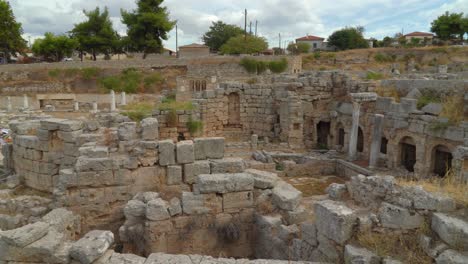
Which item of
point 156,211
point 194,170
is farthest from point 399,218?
point 194,170

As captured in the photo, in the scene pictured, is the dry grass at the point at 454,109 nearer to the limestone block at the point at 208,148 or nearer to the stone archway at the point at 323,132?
the stone archway at the point at 323,132

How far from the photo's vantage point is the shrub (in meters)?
33.3

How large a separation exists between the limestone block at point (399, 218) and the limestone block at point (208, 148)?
3.90 meters

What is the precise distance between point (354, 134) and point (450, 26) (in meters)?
42.7

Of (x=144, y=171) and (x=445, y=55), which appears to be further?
(x=445, y=55)

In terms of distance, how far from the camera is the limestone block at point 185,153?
733 centimetres

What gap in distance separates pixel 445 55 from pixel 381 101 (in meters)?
30.8

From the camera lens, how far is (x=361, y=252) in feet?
14.4

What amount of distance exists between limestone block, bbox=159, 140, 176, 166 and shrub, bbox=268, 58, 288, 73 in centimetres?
2729

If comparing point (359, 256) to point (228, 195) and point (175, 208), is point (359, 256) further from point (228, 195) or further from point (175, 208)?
point (175, 208)

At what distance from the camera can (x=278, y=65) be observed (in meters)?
33.3

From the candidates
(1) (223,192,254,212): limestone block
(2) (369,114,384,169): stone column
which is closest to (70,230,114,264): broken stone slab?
(1) (223,192,254,212): limestone block

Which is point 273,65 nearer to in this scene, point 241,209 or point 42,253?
point 241,209

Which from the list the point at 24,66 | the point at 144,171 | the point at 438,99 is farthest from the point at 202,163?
the point at 24,66
